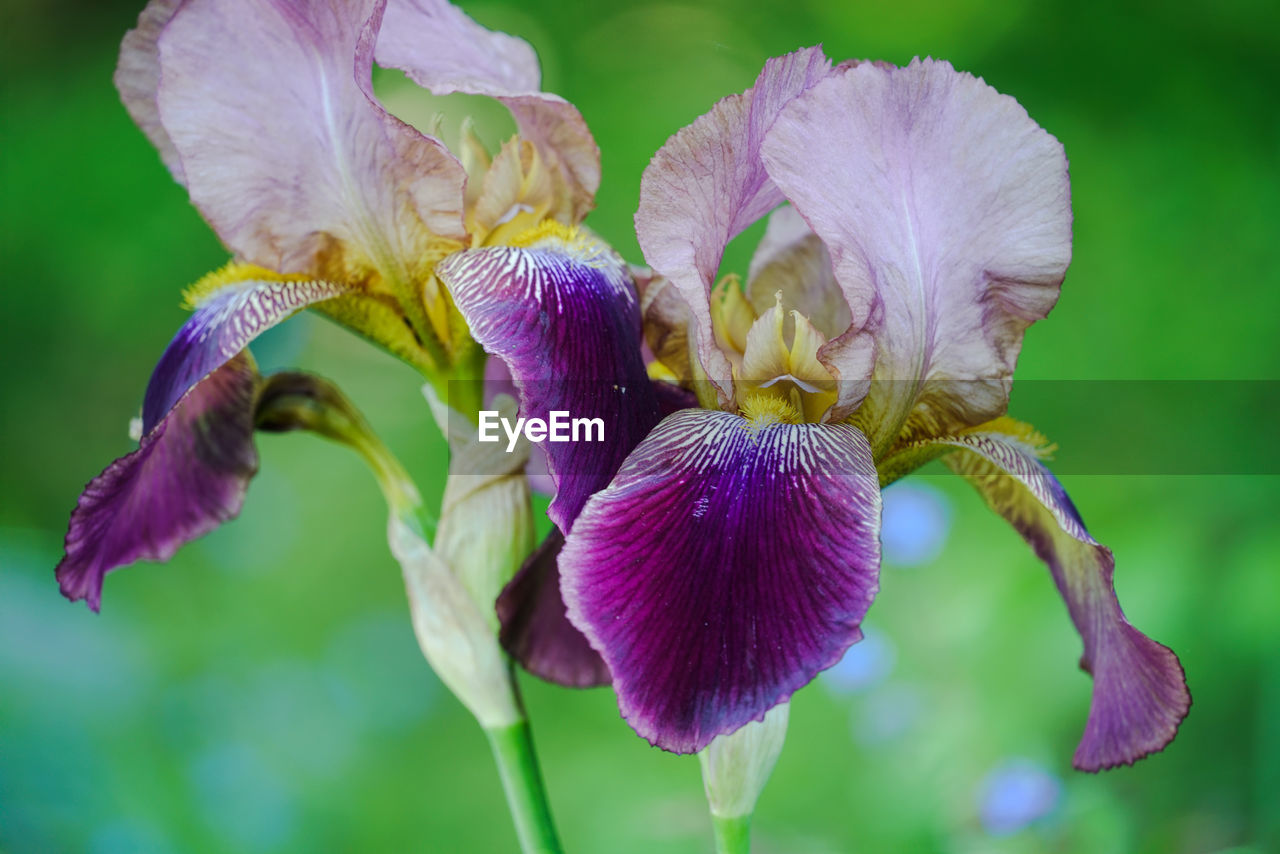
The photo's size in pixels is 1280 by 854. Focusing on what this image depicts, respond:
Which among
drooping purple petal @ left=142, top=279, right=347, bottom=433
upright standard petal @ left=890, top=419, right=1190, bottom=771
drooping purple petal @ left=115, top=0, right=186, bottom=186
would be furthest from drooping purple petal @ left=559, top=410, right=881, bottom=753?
drooping purple petal @ left=115, top=0, right=186, bottom=186

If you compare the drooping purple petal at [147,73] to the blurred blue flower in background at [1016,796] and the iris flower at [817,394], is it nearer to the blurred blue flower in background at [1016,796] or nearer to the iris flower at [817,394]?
the iris flower at [817,394]

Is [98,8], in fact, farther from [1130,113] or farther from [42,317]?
[1130,113]

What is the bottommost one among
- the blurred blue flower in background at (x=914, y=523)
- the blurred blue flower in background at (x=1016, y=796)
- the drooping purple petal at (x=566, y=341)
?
the blurred blue flower in background at (x=1016, y=796)

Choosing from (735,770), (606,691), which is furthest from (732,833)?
(606,691)

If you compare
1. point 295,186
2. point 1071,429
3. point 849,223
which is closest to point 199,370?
point 295,186

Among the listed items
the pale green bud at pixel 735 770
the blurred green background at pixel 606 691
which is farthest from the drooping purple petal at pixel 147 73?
the blurred green background at pixel 606 691
